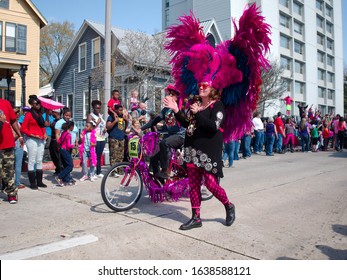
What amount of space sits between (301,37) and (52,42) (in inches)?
1285

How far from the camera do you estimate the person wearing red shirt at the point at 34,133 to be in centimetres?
652

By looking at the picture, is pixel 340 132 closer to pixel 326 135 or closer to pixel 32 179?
pixel 326 135

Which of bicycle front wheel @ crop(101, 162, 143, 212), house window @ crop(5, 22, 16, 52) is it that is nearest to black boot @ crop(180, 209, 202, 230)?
bicycle front wheel @ crop(101, 162, 143, 212)

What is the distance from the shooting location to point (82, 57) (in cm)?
2520

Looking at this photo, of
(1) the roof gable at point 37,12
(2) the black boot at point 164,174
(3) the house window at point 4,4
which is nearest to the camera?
(2) the black boot at point 164,174

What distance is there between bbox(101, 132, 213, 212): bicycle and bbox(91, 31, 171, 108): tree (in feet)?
38.7

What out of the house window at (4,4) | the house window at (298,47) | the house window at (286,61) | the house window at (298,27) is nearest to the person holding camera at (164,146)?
the house window at (4,4)

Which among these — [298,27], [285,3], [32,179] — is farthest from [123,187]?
[298,27]

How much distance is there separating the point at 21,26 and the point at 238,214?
23.2 meters

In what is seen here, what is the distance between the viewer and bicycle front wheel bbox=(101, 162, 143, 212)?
15.9ft

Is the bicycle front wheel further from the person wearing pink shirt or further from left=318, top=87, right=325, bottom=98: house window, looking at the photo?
left=318, top=87, right=325, bottom=98: house window

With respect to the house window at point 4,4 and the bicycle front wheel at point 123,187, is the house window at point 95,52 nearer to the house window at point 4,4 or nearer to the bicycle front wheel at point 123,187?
the house window at point 4,4

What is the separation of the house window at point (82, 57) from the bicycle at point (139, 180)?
21.3 metres

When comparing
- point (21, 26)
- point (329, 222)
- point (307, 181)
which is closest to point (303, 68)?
point (21, 26)
